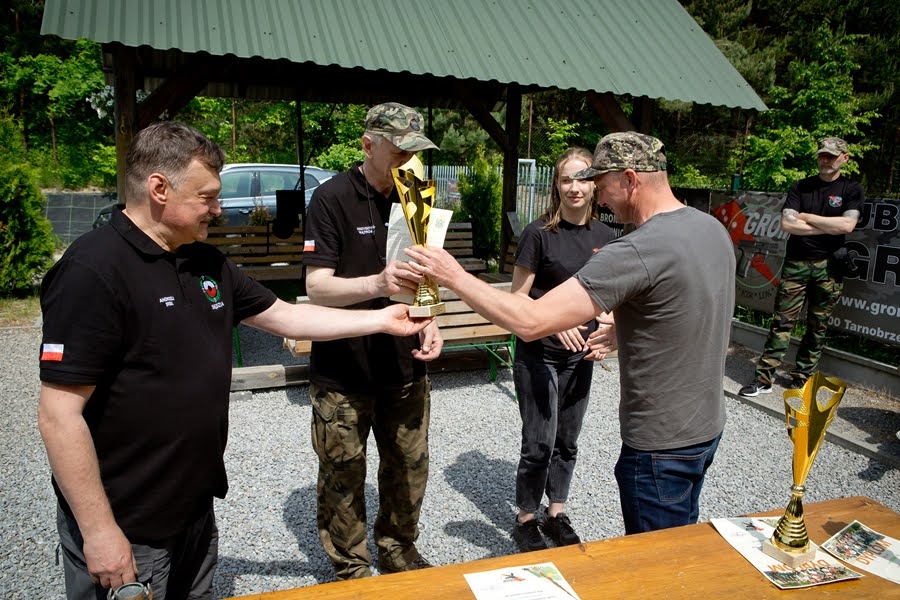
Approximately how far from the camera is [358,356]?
8.60ft

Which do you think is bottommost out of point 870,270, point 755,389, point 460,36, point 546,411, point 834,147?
point 755,389

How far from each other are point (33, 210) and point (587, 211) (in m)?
8.86

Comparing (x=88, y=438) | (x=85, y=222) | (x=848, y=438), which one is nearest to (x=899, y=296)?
(x=848, y=438)

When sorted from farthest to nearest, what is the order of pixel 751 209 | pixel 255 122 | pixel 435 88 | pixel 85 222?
1. pixel 255 122
2. pixel 85 222
3. pixel 435 88
4. pixel 751 209

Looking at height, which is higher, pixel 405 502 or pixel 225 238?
pixel 225 238

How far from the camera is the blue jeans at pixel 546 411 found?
3.22 m

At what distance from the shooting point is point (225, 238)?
28.6 ft

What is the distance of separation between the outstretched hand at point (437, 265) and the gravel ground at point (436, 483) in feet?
6.49

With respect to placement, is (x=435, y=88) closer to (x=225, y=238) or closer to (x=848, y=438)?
(x=225, y=238)

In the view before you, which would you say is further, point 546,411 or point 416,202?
point 546,411

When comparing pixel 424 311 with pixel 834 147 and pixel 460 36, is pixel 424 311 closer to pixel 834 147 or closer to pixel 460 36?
pixel 834 147

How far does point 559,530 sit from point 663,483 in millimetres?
1519

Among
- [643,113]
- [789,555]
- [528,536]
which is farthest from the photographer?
[643,113]

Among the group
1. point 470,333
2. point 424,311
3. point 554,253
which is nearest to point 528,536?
point 554,253
